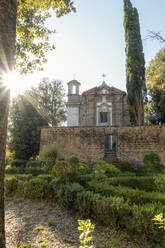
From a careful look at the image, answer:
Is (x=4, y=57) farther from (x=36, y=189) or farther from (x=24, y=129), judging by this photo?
(x=24, y=129)

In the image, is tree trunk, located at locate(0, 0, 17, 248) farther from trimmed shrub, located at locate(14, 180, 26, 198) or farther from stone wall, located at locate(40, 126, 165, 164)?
stone wall, located at locate(40, 126, 165, 164)

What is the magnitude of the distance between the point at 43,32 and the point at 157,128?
10.8 m

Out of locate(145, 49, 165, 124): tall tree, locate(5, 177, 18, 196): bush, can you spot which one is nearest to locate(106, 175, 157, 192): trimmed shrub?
locate(5, 177, 18, 196): bush

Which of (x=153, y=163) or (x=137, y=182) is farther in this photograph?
(x=153, y=163)

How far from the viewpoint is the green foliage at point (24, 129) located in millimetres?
20266

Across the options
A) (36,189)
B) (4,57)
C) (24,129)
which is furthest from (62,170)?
(24,129)

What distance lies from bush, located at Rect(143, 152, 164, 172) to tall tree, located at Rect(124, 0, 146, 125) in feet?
20.3

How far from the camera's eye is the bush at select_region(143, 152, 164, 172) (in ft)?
36.2

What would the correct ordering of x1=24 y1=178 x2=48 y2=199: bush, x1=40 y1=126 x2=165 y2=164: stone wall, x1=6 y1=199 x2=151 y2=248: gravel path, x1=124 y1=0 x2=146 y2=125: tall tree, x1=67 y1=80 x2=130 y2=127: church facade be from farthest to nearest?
x1=67 y1=80 x2=130 y2=127: church facade < x1=124 y1=0 x2=146 y2=125: tall tree < x1=40 y1=126 x2=165 y2=164: stone wall < x1=24 y1=178 x2=48 y2=199: bush < x1=6 y1=199 x2=151 y2=248: gravel path

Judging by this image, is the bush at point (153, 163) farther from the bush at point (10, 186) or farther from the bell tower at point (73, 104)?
the bell tower at point (73, 104)

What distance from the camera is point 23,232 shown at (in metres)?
4.45

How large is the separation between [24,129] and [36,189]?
1449 centimetres

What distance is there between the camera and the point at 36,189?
23.8 ft

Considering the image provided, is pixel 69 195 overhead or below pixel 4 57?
below
